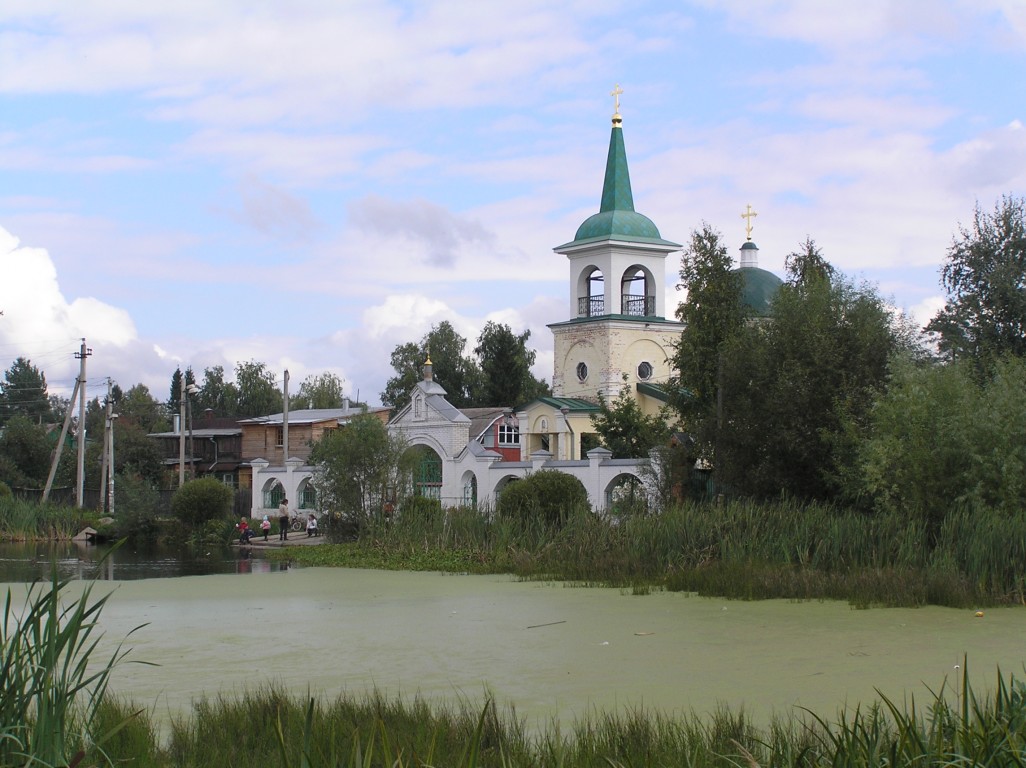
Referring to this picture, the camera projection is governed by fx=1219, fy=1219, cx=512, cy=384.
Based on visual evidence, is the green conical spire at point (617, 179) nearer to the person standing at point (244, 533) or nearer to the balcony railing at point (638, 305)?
the balcony railing at point (638, 305)

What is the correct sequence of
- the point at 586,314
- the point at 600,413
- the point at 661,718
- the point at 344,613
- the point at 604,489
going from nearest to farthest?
1. the point at 661,718
2. the point at 344,613
3. the point at 604,489
4. the point at 600,413
5. the point at 586,314

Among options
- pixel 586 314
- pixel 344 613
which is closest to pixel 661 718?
pixel 344 613

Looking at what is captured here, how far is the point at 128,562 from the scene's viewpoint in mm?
28484

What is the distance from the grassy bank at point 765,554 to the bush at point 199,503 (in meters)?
14.9

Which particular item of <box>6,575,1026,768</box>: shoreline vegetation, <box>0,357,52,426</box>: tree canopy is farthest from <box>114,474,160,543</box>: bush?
<box>0,357,52,426</box>: tree canopy

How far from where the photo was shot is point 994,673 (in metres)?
9.34

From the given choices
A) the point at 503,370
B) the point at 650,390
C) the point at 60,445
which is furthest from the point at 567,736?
the point at 503,370

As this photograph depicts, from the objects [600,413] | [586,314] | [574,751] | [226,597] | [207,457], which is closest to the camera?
[574,751]

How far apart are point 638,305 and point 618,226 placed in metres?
3.04

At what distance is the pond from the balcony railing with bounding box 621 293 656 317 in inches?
1071

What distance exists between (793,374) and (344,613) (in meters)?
11.0

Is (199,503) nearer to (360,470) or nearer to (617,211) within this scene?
Answer: (360,470)

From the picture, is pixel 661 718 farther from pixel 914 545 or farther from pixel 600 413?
pixel 600 413

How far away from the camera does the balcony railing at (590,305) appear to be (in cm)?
4381
